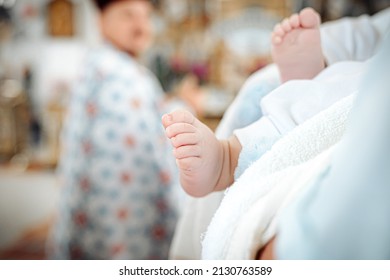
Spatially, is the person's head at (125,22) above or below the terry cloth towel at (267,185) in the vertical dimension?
below

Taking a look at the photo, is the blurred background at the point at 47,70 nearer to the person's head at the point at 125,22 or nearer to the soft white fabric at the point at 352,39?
the person's head at the point at 125,22

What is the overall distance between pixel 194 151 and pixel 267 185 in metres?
0.05

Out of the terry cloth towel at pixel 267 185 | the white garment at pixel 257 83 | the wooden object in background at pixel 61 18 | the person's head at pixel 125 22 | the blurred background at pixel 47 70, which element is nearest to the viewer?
the terry cloth towel at pixel 267 185

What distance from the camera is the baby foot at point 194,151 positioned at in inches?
10.5

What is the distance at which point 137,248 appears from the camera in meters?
0.77

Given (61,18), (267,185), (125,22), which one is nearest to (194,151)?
(267,185)

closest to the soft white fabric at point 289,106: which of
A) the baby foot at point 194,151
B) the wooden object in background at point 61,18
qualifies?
the baby foot at point 194,151

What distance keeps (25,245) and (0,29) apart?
0.64 m

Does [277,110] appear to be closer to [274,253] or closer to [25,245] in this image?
[274,253]

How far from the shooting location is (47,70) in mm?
1505

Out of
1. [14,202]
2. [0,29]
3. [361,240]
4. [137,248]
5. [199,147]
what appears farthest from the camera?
[0,29]

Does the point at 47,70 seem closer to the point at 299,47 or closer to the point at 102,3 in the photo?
the point at 102,3

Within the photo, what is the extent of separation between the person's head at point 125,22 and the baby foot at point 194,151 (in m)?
0.50
